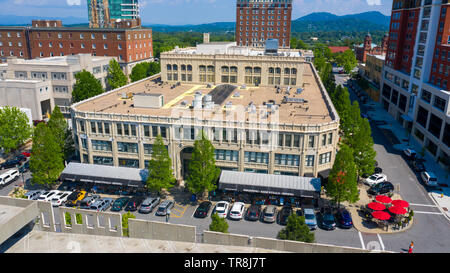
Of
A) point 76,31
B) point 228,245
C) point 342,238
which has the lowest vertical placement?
point 342,238

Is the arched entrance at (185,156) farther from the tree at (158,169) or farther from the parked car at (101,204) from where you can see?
the parked car at (101,204)

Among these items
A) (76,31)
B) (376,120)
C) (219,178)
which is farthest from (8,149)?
(376,120)

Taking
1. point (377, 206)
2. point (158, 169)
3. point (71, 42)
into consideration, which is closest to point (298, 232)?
point (377, 206)

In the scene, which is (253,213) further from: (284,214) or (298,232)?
(298,232)

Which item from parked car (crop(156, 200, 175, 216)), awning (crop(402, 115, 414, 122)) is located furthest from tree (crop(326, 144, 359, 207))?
awning (crop(402, 115, 414, 122))

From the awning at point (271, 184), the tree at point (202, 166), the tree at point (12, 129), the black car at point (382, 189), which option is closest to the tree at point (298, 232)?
the awning at point (271, 184)

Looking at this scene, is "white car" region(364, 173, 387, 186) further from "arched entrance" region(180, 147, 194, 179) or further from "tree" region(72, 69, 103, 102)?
"tree" region(72, 69, 103, 102)

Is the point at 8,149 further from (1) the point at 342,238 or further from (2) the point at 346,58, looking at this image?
(2) the point at 346,58
